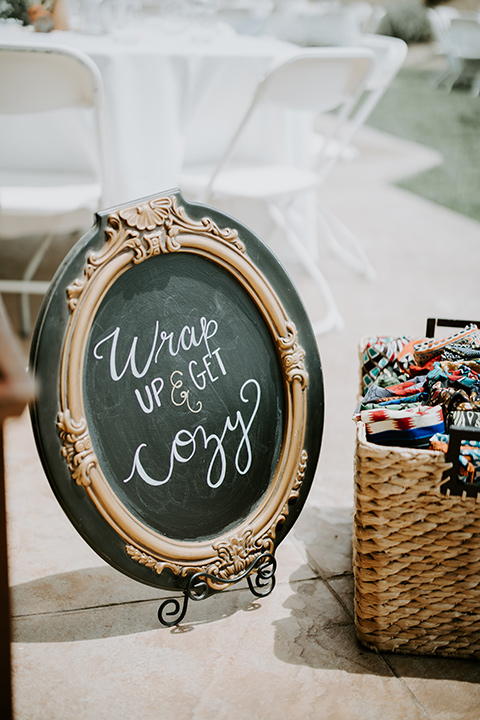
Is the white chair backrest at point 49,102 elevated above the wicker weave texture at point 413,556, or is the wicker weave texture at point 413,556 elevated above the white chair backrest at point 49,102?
the white chair backrest at point 49,102

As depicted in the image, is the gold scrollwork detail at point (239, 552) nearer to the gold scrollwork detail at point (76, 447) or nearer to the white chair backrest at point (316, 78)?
the gold scrollwork detail at point (76, 447)

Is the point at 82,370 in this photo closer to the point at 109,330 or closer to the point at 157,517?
the point at 109,330

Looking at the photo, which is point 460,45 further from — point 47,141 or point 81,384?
point 81,384

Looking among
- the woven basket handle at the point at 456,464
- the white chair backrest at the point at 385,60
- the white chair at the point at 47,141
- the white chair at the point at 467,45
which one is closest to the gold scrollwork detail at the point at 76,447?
the woven basket handle at the point at 456,464

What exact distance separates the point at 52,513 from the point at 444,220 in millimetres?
3042

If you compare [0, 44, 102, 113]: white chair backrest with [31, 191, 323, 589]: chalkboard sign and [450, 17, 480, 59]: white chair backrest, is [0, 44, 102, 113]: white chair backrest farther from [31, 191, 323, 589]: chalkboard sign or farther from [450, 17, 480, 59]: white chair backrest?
[450, 17, 480, 59]: white chair backrest

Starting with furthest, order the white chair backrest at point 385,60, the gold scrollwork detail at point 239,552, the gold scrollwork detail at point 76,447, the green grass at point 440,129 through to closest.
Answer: the green grass at point 440,129 < the white chair backrest at point 385,60 < the gold scrollwork detail at point 239,552 < the gold scrollwork detail at point 76,447

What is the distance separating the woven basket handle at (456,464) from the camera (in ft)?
3.68

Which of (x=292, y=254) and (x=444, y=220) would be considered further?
(x=444, y=220)

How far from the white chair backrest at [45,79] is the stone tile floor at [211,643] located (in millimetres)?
913

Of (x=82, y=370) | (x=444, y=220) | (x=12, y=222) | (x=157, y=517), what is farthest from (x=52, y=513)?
(x=444, y=220)

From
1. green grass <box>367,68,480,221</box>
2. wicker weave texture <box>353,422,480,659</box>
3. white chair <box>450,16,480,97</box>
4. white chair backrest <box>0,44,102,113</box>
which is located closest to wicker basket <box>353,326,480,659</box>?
wicker weave texture <box>353,422,480,659</box>

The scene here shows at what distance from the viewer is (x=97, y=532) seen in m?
1.14

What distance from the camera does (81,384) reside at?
112 centimetres
